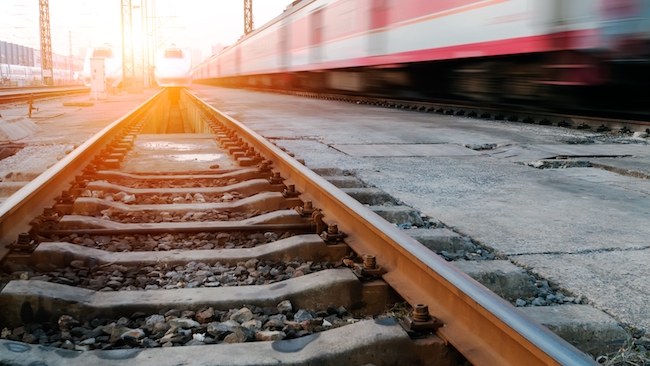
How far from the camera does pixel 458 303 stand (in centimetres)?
178

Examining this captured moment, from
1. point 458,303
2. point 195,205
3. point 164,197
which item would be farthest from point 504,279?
point 164,197

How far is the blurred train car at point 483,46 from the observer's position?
602cm

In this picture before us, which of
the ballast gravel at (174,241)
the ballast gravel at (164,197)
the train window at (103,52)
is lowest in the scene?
the ballast gravel at (174,241)

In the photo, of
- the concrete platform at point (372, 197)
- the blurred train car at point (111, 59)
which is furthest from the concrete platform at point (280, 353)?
the blurred train car at point (111, 59)

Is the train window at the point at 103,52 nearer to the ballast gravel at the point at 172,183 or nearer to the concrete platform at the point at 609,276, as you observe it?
the ballast gravel at the point at 172,183

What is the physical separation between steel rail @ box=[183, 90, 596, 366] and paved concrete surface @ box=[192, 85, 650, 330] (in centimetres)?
59

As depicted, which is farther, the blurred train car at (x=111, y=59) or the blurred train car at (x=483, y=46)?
the blurred train car at (x=111, y=59)

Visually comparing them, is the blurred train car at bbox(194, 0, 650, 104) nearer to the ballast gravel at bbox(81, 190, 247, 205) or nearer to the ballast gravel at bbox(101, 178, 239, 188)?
the ballast gravel at bbox(101, 178, 239, 188)

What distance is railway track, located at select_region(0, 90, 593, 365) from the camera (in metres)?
1.67

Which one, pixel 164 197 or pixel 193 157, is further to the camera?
pixel 193 157

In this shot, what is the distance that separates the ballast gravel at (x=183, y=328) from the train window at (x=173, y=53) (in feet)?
126

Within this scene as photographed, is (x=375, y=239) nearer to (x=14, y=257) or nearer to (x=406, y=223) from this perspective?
(x=406, y=223)

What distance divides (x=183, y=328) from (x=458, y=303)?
0.84 m

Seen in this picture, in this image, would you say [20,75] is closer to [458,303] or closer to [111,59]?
[111,59]
